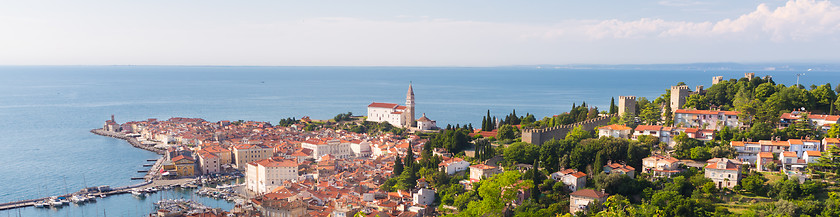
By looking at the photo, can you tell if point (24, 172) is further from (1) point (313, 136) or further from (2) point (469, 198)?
(2) point (469, 198)

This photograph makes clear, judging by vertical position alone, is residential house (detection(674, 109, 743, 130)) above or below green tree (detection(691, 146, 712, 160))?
above

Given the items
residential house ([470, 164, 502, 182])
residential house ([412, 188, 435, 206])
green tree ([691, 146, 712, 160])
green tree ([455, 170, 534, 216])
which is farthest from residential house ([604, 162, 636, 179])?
residential house ([412, 188, 435, 206])

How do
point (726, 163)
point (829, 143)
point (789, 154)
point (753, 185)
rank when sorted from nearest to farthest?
point (753, 185) < point (726, 163) < point (789, 154) < point (829, 143)

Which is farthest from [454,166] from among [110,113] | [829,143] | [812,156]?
[110,113]

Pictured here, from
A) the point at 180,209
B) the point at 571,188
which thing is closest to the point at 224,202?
the point at 180,209

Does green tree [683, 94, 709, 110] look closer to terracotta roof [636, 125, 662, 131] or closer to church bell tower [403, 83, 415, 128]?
terracotta roof [636, 125, 662, 131]

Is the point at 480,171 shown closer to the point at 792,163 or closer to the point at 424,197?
the point at 424,197

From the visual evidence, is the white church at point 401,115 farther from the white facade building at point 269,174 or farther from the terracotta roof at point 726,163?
the terracotta roof at point 726,163

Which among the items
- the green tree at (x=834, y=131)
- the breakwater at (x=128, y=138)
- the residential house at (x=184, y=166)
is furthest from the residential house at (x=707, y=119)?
the breakwater at (x=128, y=138)
